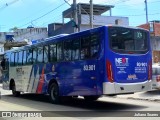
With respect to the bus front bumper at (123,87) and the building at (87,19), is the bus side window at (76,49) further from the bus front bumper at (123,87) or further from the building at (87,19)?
the building at (87,19)

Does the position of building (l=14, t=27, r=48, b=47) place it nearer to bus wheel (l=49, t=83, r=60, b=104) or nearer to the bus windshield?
bus wheel (l=49, t=83, r=60, b=104)

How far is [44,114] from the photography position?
1354cm

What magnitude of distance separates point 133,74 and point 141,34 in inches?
69.1

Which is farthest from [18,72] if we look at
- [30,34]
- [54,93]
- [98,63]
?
[30,34]

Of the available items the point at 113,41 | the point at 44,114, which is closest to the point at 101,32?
the point at 113,41

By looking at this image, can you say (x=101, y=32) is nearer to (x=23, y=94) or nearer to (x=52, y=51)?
(x=52, y=51)

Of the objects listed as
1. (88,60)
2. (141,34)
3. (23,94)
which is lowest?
(23,94)

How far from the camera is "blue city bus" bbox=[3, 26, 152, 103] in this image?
13.8 meters

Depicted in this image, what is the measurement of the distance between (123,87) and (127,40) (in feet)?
6.02

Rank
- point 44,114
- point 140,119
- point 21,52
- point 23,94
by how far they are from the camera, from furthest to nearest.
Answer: point 23,94 → point 21,52 → point 44,114 → point 140,119

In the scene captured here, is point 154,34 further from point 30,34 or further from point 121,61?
Answer: point 30,34

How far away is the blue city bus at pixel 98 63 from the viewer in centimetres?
1384

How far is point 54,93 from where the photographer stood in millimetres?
17484

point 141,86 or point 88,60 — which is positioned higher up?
point 88,60
